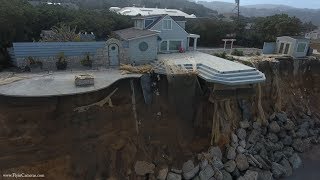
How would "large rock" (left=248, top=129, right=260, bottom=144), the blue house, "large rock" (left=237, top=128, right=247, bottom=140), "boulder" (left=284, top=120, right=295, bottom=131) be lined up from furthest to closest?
"boulder" (left=284, top=120, right=295, bottom=131) → the blue house → "large rock" (left=248, top=129, right=260, bottom=144) → "large rock" (left=237, top=128, right=247, bottom=140)

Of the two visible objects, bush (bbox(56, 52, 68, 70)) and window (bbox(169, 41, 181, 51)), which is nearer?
bush (bbox(56, 52, 68, 70))

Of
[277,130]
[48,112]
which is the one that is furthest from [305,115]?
[48,112]

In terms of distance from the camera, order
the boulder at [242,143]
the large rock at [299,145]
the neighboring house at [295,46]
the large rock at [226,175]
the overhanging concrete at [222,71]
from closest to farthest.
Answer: the large rock at [226,175] < the overhanging concrete at [222,71] < the boulder at [242,143] < the large rock at [299,145] < the neighboring house at [295,46]

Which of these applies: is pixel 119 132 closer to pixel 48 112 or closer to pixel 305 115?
pixel 48 112

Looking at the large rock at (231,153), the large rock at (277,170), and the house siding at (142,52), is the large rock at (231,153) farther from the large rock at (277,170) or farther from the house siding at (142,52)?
the house siding at (142,52)

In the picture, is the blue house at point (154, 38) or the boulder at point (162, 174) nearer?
the boulder at point (162, 174)

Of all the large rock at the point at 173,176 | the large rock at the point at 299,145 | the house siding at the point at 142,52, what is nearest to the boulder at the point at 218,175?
the large rock at the point at 173,176

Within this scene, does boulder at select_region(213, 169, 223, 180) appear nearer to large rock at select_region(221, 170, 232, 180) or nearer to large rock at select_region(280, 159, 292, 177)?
large rock at select_region(221, 170, 232, 180)

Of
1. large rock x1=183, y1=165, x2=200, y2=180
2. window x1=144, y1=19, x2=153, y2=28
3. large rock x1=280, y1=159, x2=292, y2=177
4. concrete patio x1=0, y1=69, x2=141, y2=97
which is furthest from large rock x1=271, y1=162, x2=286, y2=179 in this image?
window x1=144, y1=19, x2=153, y2=28
